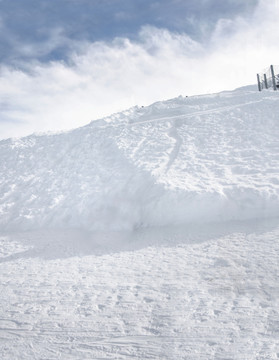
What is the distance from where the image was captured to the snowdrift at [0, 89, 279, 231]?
7961mm

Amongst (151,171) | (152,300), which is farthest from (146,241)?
(151,171)

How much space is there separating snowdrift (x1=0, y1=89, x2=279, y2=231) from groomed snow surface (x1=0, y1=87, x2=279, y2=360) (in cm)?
5

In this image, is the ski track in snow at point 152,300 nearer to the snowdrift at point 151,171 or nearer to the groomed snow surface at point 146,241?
the groomed snow surface at point 146,241

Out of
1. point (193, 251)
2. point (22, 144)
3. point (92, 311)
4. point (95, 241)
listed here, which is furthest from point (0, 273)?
point (22, 144)

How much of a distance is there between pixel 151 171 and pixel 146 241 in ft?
11.2

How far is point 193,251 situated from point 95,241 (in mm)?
2754

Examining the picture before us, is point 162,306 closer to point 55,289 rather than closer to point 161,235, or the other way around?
point 55,289

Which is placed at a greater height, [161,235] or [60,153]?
[60,153]

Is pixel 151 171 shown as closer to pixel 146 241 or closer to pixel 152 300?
pixel 146 241

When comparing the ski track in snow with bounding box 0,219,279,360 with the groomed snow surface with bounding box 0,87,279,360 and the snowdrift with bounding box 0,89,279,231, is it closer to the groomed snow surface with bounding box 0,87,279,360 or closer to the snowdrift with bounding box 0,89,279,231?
the groomed snow surface with bounding box 0,87,279,360

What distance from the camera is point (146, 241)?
713 centimetres

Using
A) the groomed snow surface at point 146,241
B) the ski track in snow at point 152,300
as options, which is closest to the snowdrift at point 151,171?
the groomed snow surface at point 146,241

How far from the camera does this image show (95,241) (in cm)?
748

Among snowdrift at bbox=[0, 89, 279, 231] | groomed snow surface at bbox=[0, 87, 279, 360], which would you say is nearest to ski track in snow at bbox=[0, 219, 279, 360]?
groomed snow surface at bbox=[0, 87, 279, 360]
